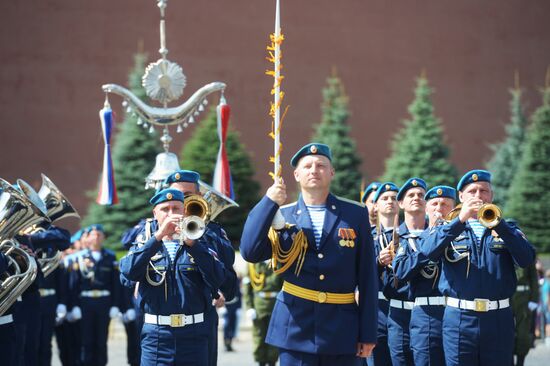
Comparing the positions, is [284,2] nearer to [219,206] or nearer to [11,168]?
[11,168]

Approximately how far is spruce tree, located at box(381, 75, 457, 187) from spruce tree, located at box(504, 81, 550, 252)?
188 cm

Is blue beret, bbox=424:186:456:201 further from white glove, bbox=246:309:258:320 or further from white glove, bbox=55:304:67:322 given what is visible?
white glove, bbox=55:304:67:322

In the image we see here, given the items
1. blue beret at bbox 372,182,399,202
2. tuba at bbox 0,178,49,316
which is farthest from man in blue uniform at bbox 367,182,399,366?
tuba at bbox 0,178,49,316

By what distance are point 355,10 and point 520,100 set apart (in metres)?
6.51

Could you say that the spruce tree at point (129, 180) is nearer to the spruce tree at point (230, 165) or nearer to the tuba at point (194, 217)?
the spruce tree at point (230, 165)

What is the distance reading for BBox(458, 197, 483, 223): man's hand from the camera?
22.1 ft

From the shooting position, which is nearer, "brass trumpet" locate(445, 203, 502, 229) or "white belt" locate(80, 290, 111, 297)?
"brass trumpet" locate(445, 203, 502, 229)

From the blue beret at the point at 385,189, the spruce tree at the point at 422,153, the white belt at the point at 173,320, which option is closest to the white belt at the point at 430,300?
the blue beret at the point at 385,189

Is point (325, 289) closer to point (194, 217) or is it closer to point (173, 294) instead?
point (194, 217)

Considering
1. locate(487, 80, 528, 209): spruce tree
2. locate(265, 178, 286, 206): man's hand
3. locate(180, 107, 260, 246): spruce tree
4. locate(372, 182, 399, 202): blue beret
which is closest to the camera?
locate(265, 178, 286, 206): man's hand

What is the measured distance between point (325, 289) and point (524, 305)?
6.64m

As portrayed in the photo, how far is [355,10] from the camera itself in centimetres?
2947

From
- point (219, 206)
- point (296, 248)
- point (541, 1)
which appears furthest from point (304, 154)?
point (541, 1)

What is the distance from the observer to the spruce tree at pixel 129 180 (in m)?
23.9
